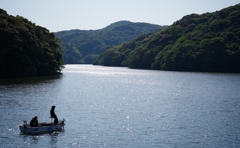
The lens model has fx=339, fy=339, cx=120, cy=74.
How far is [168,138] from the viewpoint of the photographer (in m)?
35.3

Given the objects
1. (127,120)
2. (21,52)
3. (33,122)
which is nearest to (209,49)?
(21,52)

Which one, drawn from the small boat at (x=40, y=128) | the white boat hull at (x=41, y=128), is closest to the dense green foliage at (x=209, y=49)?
the small boat at (x=40, y=128)

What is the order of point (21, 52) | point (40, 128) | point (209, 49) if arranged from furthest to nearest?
point (209, 49) → point (21, 52) → point (40, 128)

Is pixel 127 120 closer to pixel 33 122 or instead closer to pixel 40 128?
pixel 40 128

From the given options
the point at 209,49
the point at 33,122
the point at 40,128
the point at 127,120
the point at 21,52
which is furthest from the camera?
Answer: the point at 209,49

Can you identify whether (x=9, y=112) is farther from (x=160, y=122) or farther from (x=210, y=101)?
(x=210, y=101)

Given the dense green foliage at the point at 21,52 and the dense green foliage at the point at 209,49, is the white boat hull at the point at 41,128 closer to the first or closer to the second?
the dense green foliage at the point at 21,52

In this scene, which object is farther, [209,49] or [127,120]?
[209,49]

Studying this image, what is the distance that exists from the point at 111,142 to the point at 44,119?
44.5 ft

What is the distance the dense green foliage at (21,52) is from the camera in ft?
322

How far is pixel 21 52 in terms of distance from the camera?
102 m

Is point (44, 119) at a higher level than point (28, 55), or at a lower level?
lower

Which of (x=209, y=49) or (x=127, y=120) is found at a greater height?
(x=209, y=49)

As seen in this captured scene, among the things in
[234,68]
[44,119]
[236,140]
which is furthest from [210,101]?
[234,68]
